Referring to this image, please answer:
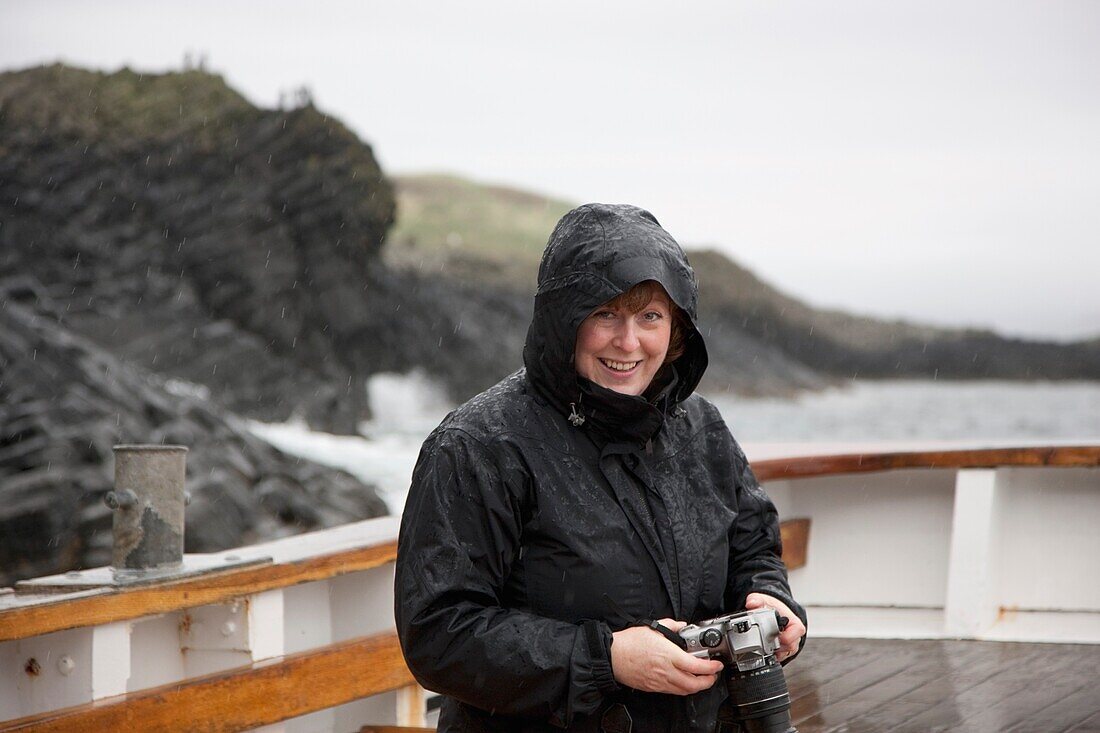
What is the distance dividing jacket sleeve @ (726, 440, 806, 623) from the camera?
139mm

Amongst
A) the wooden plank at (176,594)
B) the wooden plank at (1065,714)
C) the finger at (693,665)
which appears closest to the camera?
the finger at (693,665)

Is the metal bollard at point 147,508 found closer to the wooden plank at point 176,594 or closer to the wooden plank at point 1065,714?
the wooden plank at point 176,594

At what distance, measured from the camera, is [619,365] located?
6.26ft

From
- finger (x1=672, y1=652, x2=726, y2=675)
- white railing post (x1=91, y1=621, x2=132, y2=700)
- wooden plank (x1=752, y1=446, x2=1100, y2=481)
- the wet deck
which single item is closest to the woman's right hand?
finger (x1=672, y1=652, x2=726, y2=675)

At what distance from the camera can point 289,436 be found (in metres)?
46.7

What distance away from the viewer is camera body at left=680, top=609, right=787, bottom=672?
1780 millimetres

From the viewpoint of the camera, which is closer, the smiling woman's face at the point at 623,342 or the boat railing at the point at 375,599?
the smiling woman's face at the point at 623,342

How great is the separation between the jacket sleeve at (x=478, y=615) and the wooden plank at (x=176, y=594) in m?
0.88

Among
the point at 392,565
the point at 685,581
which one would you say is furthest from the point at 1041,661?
the point at 685,581

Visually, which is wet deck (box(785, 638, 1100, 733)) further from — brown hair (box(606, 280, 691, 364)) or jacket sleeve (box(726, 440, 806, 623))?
brown hair (box(606, 280, 691, 364))

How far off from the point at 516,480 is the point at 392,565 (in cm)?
144

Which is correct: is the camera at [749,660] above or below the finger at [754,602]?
below

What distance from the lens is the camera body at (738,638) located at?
5.84 feet

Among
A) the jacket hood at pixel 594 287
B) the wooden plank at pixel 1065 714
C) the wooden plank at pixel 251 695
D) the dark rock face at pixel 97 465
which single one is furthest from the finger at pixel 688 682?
the dark rock face at pixel 97 465
